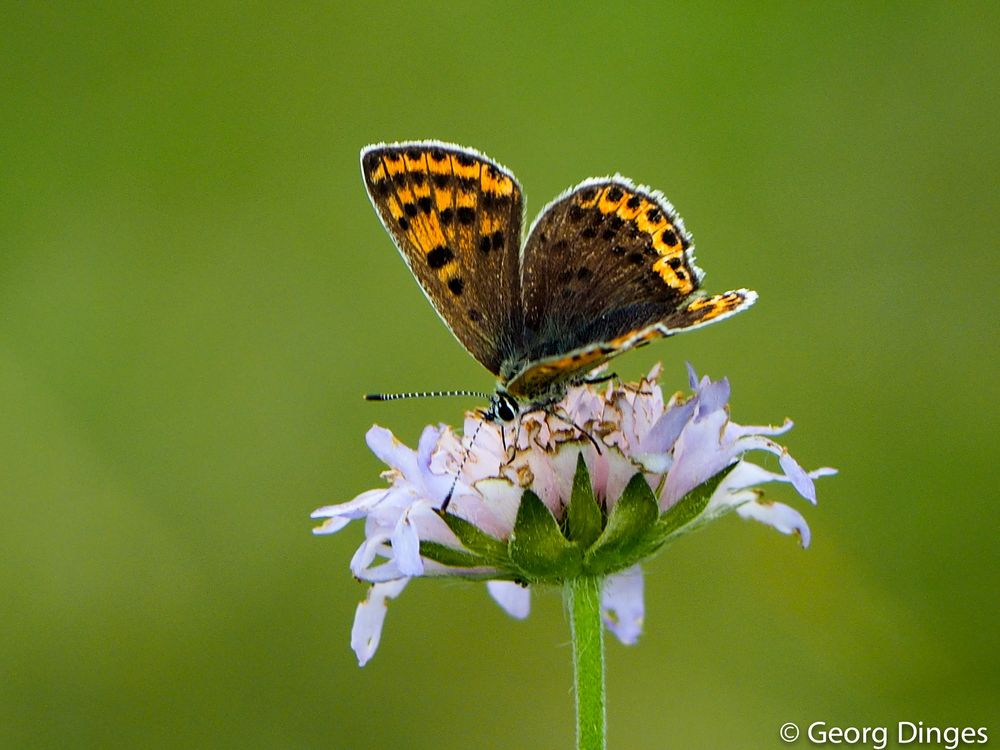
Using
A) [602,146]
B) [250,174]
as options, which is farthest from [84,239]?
[602,146]

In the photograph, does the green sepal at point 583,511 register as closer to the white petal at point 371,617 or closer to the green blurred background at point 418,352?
the white petal at point 371,617

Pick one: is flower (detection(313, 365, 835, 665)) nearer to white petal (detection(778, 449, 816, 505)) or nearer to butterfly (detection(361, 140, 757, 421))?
white petal (detection(778, 449, 816, 505))

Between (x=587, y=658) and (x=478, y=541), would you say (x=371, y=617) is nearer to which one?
(x=478, y=541)

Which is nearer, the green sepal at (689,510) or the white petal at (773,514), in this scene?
the green sepal at (689,510)

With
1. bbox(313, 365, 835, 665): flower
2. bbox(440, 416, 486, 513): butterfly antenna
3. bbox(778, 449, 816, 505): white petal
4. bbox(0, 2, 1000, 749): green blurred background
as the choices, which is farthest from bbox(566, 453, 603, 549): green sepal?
bbox(0, 2, 1000, 749): green blurred background

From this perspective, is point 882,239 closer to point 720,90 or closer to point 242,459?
point 720,90

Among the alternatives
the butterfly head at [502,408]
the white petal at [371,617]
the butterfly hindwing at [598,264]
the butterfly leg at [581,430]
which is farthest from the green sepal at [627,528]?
the butterfly hindwing at [598,264]
